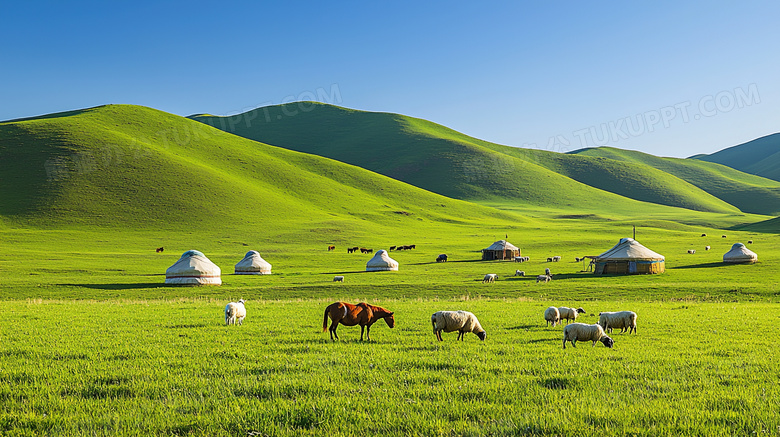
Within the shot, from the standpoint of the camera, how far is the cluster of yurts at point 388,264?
43.0 meters

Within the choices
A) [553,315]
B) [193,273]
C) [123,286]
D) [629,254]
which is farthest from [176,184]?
[553,315]

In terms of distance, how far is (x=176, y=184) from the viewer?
419 feet

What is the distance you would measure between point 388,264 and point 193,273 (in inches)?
764

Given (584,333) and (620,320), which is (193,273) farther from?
(584,333)

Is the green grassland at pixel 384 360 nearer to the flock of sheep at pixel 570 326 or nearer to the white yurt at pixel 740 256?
the flock of sheep at pixel 570 326

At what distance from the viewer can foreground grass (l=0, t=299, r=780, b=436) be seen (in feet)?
21.2

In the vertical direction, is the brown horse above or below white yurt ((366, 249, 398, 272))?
above

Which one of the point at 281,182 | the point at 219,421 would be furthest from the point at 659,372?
the point at 281,182

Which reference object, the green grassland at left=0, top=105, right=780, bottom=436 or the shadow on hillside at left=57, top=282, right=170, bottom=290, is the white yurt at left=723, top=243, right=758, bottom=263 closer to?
the green grassland at left=0, top=105, right=780, bottom=436

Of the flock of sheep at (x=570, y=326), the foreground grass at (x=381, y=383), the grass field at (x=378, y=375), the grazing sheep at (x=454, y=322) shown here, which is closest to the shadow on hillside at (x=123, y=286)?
the grass field at (x=378, y=375)

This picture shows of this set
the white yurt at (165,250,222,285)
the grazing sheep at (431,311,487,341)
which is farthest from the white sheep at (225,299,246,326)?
the white yurt at (165,250,222,285)

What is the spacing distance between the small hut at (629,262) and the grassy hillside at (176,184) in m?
60.0

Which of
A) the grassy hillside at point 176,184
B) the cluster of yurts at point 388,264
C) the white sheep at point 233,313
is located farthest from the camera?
the grassy hillside at point 176,184

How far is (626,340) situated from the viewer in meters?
13.9
